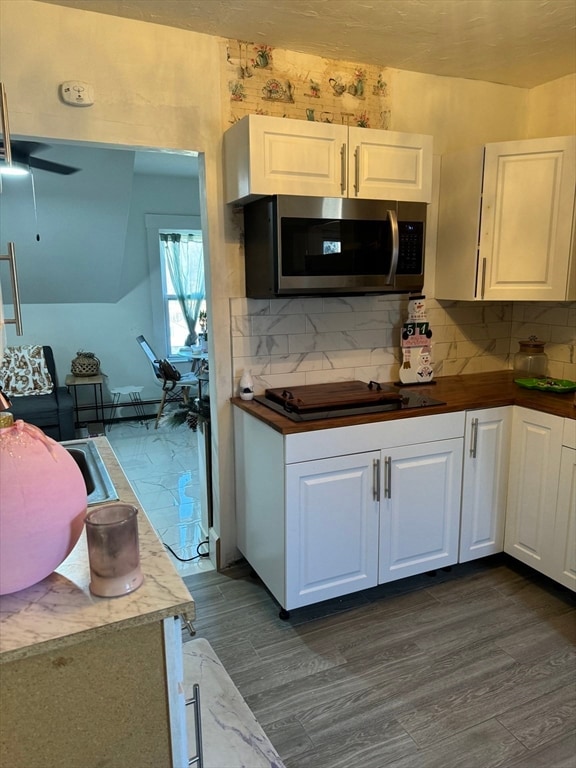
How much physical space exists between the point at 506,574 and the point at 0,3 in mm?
3200

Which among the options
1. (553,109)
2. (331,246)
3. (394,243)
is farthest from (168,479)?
(553,109)

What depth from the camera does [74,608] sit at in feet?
3.01

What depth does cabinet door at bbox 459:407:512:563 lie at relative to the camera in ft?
8.05

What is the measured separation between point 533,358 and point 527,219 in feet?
2.65

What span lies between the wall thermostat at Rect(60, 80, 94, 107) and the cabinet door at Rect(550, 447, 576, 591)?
2.41 m

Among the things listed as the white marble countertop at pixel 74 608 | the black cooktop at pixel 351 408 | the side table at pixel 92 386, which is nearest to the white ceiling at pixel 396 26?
the black cooktop at pixel 351 408

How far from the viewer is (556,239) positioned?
8.15 feet

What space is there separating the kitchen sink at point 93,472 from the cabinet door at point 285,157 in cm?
117

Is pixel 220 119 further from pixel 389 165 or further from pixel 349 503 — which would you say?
pixel 349 503

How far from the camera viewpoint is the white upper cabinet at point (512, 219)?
8.05 ft

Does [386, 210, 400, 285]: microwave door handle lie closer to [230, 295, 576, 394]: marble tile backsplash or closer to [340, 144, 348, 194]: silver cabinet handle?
[340, 144, 348, 194]: silver cabinet handle

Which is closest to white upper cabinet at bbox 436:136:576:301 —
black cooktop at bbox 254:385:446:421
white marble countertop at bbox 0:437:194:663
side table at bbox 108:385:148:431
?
black cooktop at bbox 254:385:446:421

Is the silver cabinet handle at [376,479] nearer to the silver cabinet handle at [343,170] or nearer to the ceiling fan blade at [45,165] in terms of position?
the silver cabinet handle at [343,170]

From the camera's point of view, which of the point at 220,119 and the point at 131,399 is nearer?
the point at 220,119
